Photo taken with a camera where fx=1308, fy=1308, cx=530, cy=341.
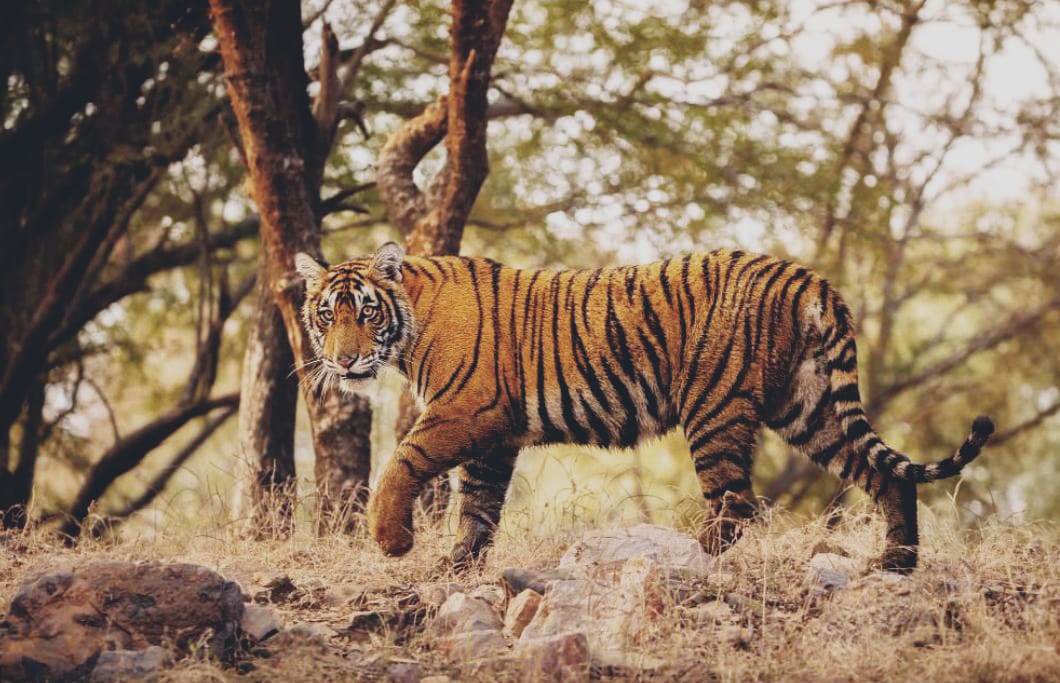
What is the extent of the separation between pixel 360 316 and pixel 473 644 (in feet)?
7.06

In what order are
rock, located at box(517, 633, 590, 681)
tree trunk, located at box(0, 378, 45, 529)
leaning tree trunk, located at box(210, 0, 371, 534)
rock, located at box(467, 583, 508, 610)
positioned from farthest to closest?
tree trunk, located at box(0, 378, 45, 529) → leaning tree trunk, located at box(210, 0, 371, 534) → rock, located at box(467, 583, 508, 610) → rock, located at box(517, 633, 590, 681)

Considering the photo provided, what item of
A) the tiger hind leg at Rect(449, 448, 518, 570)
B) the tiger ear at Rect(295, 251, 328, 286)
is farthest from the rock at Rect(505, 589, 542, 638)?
the tiger ear at Rect(295, 251, 328, 286)

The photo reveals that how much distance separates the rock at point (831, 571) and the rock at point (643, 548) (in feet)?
1.59

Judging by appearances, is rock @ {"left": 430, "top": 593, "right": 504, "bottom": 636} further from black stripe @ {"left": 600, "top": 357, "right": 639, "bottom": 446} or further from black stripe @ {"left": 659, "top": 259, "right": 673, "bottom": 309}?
black stripe @ {"left": 659, "top": 259, "right": 673, "bottom": 309}

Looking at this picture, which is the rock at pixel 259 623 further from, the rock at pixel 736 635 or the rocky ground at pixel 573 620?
the rock at pixel 736 635

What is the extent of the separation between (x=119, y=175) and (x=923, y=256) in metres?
12.9

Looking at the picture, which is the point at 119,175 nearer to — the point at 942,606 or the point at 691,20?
the point at 691,20

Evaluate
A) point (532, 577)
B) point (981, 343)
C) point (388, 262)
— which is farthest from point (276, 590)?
point (981, 343)

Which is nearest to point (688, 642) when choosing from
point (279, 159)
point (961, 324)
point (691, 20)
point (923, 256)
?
point (279, 159)

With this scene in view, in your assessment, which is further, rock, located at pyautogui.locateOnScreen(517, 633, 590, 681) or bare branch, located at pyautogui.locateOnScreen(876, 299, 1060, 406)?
bare branch, located at pyautogui.locateOnScreen(876, 299, 1060, 406)

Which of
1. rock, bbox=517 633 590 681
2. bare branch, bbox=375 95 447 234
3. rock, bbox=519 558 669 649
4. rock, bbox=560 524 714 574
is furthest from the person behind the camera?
bare branch, bbox=375 95 447 234

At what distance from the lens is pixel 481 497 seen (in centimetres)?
709

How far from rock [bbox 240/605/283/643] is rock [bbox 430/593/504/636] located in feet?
2.12

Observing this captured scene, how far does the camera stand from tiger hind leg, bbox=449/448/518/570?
703cm
